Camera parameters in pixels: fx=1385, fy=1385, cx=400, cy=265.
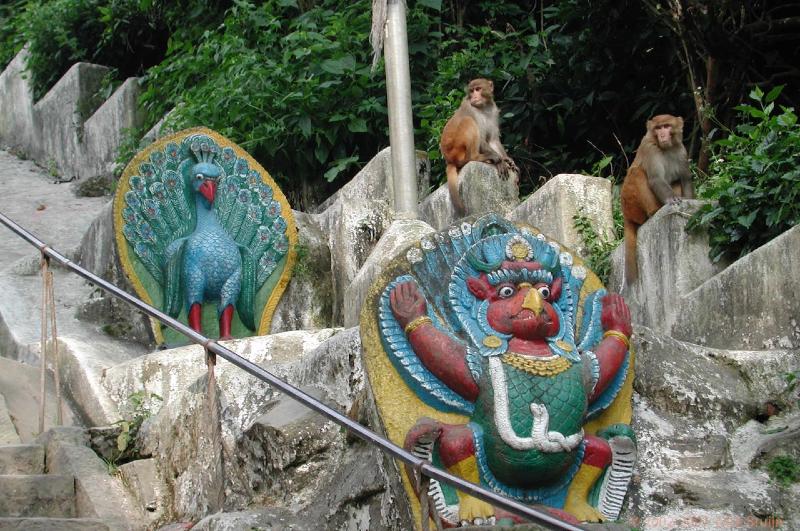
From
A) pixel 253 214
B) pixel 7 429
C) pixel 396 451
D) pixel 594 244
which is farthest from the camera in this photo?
pixel 253 214

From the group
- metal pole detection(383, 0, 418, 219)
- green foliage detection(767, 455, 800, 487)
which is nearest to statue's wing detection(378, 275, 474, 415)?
green foliage detection(767, 455, 800, 487)

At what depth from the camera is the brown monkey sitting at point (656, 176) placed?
945 centimetres

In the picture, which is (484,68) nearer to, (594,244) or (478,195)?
(478,195)

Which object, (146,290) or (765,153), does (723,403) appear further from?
(146,290)

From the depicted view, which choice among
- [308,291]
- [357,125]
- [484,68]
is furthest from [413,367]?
[484,68]

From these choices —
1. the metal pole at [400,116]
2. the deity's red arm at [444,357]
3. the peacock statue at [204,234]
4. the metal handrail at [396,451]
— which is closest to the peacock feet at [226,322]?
the peacock statue at [204,234]

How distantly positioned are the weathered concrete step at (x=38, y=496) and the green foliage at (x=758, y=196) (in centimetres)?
390

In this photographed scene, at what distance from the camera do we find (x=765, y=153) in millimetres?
8133

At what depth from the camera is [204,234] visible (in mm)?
9734

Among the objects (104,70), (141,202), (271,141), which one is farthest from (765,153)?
(104,70)

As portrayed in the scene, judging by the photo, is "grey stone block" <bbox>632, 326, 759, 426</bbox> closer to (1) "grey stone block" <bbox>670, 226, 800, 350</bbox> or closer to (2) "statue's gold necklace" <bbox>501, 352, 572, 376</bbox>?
(1) "grey stone block" <bbox>670, 226, 800, 350</bbox>

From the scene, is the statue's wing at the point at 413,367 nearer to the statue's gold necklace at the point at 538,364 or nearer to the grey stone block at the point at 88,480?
the statue's gold necklace at the point at 538,364

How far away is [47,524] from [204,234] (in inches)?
163

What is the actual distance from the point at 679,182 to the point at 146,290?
152 inches
